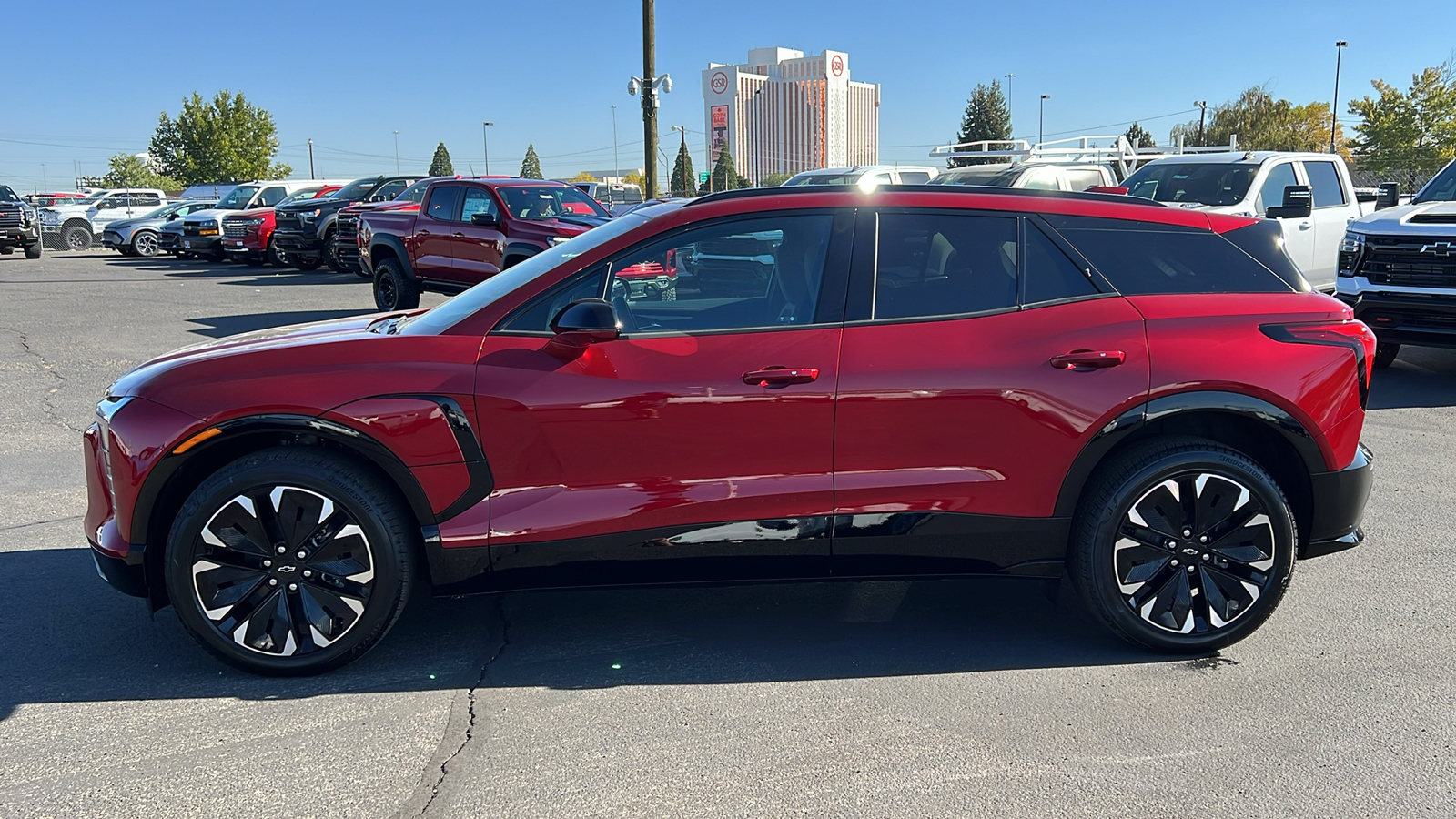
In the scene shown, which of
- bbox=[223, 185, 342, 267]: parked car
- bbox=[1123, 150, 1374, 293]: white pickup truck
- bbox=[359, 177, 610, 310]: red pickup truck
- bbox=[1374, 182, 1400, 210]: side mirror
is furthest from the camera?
bbox=[223, 185, 342, 267]: parked car

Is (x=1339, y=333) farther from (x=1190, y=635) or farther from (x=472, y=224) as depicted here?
(x=472, y=224)

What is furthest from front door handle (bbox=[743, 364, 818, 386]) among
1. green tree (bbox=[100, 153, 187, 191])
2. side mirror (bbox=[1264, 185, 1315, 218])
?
green tree (bbox=[100, 153, 187, 191])

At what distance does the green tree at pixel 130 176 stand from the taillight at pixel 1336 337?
381ft

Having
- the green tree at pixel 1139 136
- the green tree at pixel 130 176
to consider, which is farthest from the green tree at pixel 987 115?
the green tree at pixel 130 176

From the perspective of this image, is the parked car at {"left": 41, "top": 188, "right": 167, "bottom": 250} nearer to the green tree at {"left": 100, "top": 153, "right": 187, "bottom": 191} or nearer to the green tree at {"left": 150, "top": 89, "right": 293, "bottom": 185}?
the green tree at {"left": 150, "top": 89, "right": 293, "bottom": 185}

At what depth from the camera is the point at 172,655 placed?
13.4 ft

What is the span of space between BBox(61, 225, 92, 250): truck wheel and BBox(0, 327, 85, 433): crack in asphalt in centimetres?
2257

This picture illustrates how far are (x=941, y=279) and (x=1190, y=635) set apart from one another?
5.17 ft

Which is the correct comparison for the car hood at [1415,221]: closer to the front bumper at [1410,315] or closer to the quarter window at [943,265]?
the front bumper at [1410,315]

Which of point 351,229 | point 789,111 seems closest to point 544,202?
point 351,229

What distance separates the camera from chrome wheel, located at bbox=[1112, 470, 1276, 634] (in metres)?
3.97

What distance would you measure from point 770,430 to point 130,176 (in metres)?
122

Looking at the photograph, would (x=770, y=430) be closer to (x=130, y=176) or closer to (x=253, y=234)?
(x=253, y=234)

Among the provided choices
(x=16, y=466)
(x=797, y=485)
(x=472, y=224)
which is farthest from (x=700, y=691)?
(x=472, y=224)
